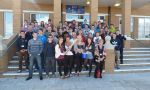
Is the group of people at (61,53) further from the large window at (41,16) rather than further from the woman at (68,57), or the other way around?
the large window at (41,16)

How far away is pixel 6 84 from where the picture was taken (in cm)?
1075

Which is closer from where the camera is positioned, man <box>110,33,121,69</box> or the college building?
man <box>110,33,121,69</box>

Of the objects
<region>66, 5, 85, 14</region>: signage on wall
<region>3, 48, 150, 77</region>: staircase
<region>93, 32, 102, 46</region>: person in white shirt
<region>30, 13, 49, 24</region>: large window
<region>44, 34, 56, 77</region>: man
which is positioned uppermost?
<region>66, 5, 85, 14</region>: signage on wall

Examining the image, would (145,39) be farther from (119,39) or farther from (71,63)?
(71,63)

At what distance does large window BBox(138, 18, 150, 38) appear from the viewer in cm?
2411

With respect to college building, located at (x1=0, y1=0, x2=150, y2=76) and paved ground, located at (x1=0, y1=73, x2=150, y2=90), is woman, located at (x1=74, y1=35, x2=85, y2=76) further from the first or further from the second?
college building, located at (x1=0, y1=0, x2=150, y2=76)

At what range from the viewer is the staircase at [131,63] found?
1273 centimetres

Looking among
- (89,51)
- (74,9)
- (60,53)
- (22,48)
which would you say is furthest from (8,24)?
(89,51)

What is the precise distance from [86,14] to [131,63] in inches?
356

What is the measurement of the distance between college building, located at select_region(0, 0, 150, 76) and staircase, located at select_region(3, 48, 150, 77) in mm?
517

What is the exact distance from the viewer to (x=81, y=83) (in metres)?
10.9

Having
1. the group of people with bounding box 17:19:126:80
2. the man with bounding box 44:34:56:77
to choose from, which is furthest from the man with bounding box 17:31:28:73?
the man with bounding box 44:34:56:77

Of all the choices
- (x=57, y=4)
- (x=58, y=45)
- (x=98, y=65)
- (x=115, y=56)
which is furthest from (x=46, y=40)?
(x=57, y=4)

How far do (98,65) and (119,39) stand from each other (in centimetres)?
259
